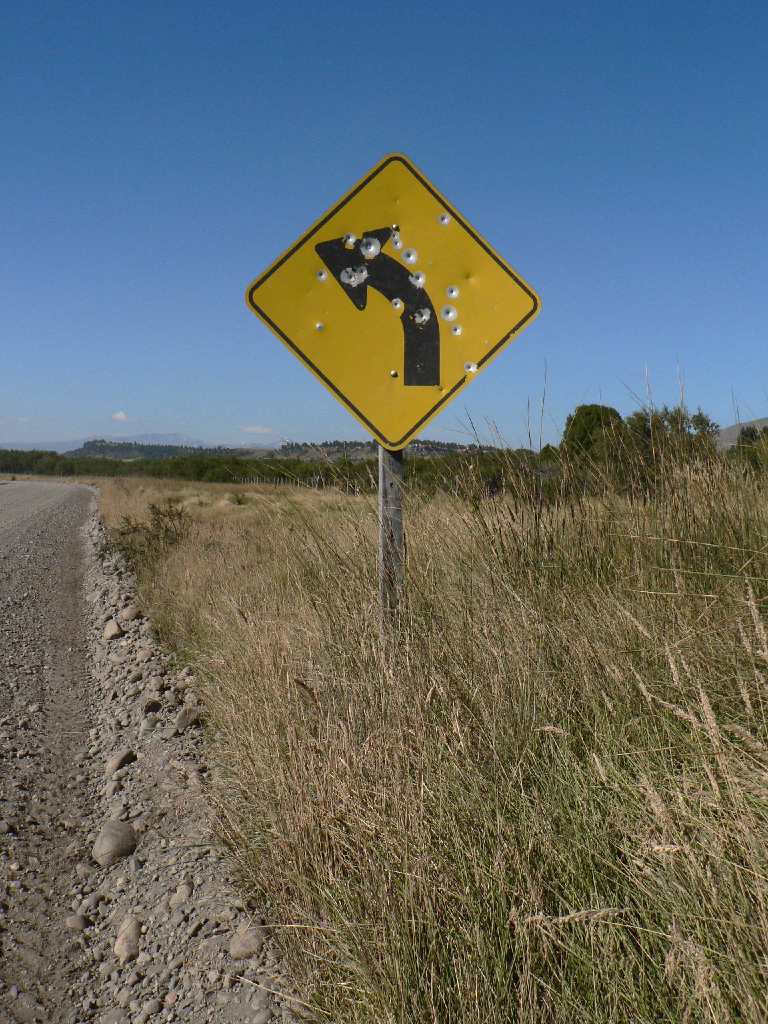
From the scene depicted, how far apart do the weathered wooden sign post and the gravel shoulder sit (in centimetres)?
136

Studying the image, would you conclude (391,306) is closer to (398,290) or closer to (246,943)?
(398,290)

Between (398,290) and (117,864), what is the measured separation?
270cm

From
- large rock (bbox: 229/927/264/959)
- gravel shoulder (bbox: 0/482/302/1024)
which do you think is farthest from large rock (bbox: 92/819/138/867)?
large rock (bbox: 229/927/264/959)

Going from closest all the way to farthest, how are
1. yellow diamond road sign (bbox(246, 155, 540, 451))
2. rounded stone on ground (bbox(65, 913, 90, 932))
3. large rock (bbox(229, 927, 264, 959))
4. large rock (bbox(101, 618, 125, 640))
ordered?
large rock (bbox(229, 927, 264, 959)) < rounded stone on ground (bbox(65, 913, 90, 932)) < yellow diamond road sign (bbox(246, 155, 540, 451)) < large rock (bbox(101, 618, 125, 640))

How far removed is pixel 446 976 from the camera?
1.88 metres

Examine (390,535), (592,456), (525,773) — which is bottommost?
(525,773)

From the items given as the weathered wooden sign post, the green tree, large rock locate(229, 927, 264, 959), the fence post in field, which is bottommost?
large rock locate(229, 927, 264, 959)

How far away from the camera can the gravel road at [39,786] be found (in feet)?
9.05

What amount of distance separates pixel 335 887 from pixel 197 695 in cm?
301

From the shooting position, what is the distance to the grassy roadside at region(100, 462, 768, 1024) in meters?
1.67

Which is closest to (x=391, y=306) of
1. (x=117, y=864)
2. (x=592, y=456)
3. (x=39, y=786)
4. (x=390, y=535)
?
(x=390, y=535)

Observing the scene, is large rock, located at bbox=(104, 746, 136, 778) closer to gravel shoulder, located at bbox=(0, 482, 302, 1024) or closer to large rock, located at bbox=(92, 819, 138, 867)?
gravel shoulder, located at bbox=(0, 482, 302, 1024)

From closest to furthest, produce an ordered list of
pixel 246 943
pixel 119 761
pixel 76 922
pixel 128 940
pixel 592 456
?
pixel 246 943 < pixel 128 940 < pixel 76 922 < pixel 119 761 < pixel 592 456

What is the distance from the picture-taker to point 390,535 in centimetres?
365
